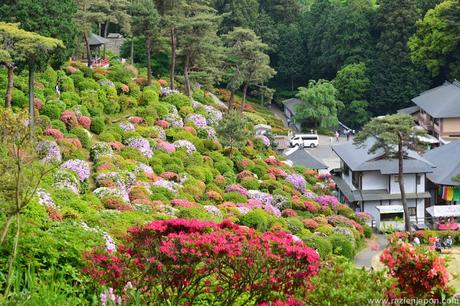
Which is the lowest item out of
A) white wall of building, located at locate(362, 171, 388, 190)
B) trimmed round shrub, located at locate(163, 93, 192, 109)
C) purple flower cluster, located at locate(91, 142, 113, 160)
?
white wall of building, located at locate(362, 171, 388, 190)

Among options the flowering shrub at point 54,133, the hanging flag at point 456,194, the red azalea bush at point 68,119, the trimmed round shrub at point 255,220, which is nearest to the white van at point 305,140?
the hanging flag at point 456,194

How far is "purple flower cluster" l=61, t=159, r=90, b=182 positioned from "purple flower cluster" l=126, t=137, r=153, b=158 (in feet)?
16.4

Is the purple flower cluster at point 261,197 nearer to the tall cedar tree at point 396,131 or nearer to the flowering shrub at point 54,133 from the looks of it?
the tall cedar tree at point 396,131

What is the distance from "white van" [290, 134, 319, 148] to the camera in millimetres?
53406

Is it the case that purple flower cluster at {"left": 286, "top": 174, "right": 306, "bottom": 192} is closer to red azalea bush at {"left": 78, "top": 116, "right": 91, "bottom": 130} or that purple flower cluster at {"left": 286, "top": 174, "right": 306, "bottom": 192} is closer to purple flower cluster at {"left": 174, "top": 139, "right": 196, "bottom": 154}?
purple flower cluster at {"left": 174, "top": 139, "right": 196, "bottom": 154}

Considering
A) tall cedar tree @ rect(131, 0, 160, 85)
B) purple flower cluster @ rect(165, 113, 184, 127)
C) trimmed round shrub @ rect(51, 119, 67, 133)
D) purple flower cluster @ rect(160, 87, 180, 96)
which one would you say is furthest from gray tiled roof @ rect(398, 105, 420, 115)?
trimmed round shrub @ rect(51, 119, 67, 133)

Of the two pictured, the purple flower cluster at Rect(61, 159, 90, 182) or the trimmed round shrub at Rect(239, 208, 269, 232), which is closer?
the purple flower cluster at Rect(61, 159, 90, 182)

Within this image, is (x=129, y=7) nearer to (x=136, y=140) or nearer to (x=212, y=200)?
(x=136, y=140)

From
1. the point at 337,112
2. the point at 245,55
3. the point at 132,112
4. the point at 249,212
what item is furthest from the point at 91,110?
the point at 337,112

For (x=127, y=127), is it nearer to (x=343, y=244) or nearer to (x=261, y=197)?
(x=261, y=197)

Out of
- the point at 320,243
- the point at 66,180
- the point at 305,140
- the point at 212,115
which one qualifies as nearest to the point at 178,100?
the point at 212,115

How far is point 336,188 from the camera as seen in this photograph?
40.6m

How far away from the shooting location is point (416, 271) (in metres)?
9.38

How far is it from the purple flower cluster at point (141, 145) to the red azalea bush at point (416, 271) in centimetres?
2159
